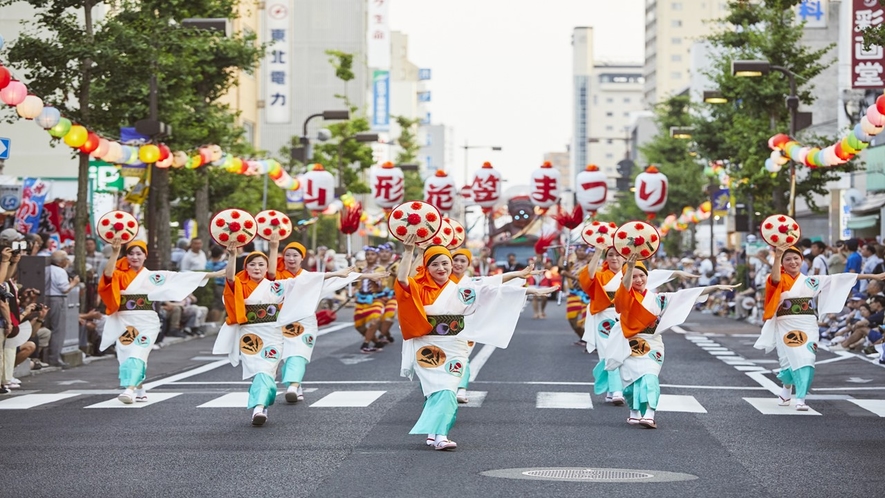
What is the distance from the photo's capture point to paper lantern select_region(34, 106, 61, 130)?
18453 mm

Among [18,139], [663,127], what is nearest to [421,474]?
[18,139]

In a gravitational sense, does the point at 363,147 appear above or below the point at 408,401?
above

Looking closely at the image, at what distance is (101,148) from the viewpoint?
2083 cm

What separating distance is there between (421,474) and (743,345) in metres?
16.2

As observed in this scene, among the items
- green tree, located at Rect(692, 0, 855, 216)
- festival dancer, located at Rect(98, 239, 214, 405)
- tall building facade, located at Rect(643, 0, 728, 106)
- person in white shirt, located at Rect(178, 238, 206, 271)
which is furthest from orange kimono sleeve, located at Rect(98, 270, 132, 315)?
tall building facade, located at Rect(643, 0, 728, 106)

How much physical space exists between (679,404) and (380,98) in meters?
74.4

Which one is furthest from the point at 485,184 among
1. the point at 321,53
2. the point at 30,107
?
the point at 321,53

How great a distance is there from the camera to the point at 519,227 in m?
57.5

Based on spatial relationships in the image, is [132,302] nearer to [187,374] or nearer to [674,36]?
[187,374]

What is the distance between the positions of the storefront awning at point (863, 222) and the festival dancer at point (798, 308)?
25.5 metres

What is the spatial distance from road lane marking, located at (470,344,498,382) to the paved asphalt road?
21cm

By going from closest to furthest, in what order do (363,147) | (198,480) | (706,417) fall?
(198,480), (706,417), (363,147)

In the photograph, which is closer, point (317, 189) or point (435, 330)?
point (435, 330)

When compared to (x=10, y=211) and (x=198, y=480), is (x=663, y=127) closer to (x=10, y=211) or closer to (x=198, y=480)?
(x=10, y=211)
